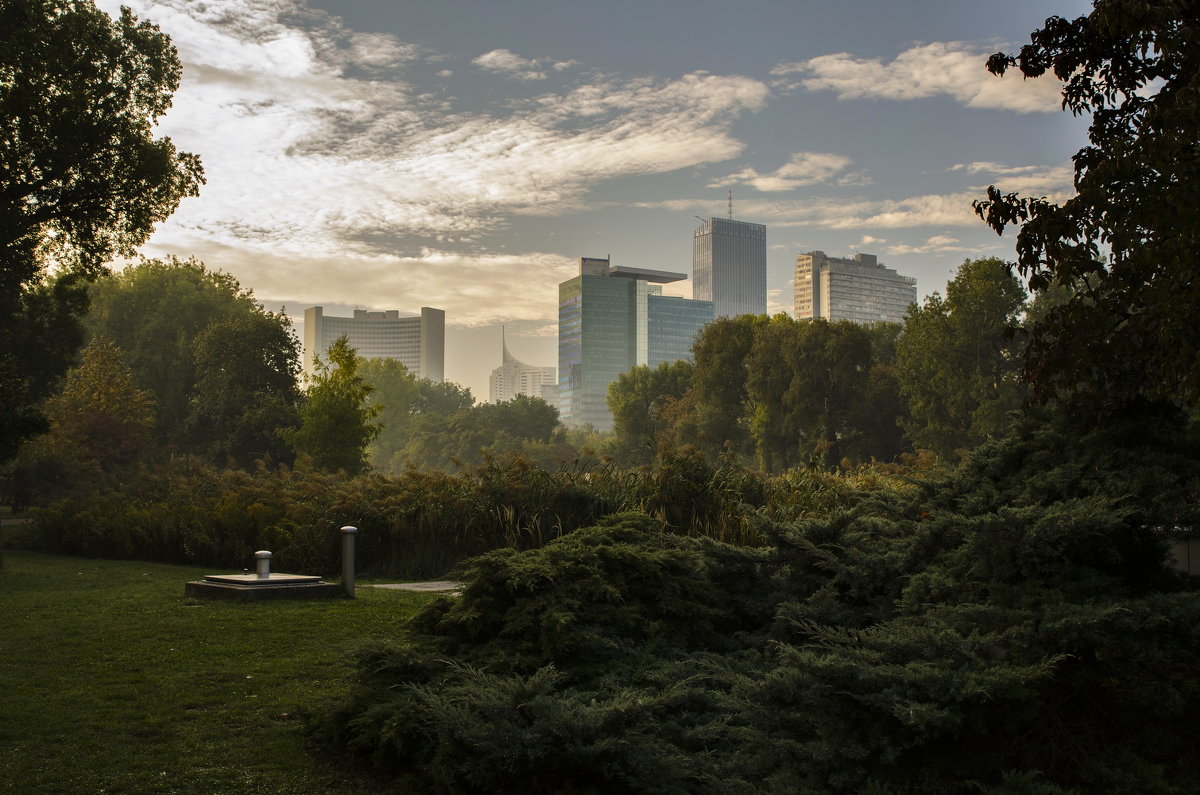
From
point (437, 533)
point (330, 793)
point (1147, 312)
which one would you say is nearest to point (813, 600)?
point (1147, 312)

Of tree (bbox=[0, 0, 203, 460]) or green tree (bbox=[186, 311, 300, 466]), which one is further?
green tree (bbox=[186, 311, 300, 466])

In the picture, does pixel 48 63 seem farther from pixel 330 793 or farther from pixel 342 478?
pixel 330 793

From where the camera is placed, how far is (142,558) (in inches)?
536

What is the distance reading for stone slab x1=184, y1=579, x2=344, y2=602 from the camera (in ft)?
29.0

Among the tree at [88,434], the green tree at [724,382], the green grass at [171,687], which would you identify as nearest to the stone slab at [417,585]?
the green grass at [171,687]

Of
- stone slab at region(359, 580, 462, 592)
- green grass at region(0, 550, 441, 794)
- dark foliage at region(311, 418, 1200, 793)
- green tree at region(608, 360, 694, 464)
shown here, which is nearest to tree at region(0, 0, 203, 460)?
stone slab at region(359, 580, 462, 592)

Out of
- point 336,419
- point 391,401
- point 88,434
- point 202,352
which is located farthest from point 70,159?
point 391,401

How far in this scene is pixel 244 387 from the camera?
3256 centimetres

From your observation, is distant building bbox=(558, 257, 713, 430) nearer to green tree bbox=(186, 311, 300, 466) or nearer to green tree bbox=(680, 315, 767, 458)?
green tree bbox=(680, 315, 767, 458)

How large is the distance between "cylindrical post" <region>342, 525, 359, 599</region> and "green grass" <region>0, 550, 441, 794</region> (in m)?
0.28

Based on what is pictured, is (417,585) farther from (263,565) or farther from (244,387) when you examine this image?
(244,387)

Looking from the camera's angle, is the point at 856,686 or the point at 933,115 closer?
the point at 856,686

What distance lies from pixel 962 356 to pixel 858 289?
118288 millimetres

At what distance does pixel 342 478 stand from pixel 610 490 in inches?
280
